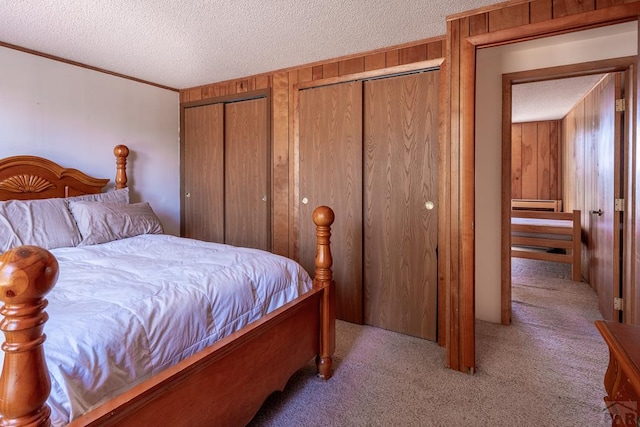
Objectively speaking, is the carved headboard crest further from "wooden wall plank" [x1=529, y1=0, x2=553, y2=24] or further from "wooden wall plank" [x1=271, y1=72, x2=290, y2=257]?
"wooden wall plank" [x1=529, y1=0, x2=553, y2=24]

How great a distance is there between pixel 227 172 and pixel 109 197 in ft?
3.42

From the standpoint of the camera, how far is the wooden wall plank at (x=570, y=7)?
1.71 metres

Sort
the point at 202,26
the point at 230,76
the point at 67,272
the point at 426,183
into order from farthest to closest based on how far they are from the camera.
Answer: the point at 230,76
the point at 426,183
the point at 202,26
the point at 67,272

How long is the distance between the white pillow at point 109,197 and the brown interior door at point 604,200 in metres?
3.90

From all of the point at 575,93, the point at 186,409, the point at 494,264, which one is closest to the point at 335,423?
the point at 186,409

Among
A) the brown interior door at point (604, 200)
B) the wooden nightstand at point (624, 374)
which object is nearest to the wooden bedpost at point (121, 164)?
the wooden nightstand at point (624, 374)

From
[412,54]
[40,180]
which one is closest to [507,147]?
[412,54]

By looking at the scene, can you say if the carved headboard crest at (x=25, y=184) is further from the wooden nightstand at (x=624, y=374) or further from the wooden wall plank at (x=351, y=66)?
the wooden nightstand at (x=624, y=374)

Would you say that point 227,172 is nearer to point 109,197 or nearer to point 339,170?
point 109,197

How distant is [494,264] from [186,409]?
97.9 inches

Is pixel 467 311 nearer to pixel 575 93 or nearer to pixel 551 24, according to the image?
pixel 551 24

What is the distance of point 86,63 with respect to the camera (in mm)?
2838

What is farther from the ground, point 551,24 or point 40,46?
point 40,46

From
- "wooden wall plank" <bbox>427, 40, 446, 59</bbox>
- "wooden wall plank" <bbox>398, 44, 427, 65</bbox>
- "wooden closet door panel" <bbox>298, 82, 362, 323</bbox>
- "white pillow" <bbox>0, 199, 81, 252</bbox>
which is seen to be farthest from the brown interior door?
"white pillow" <bbox>0, 199, 81, 252</bbox>
